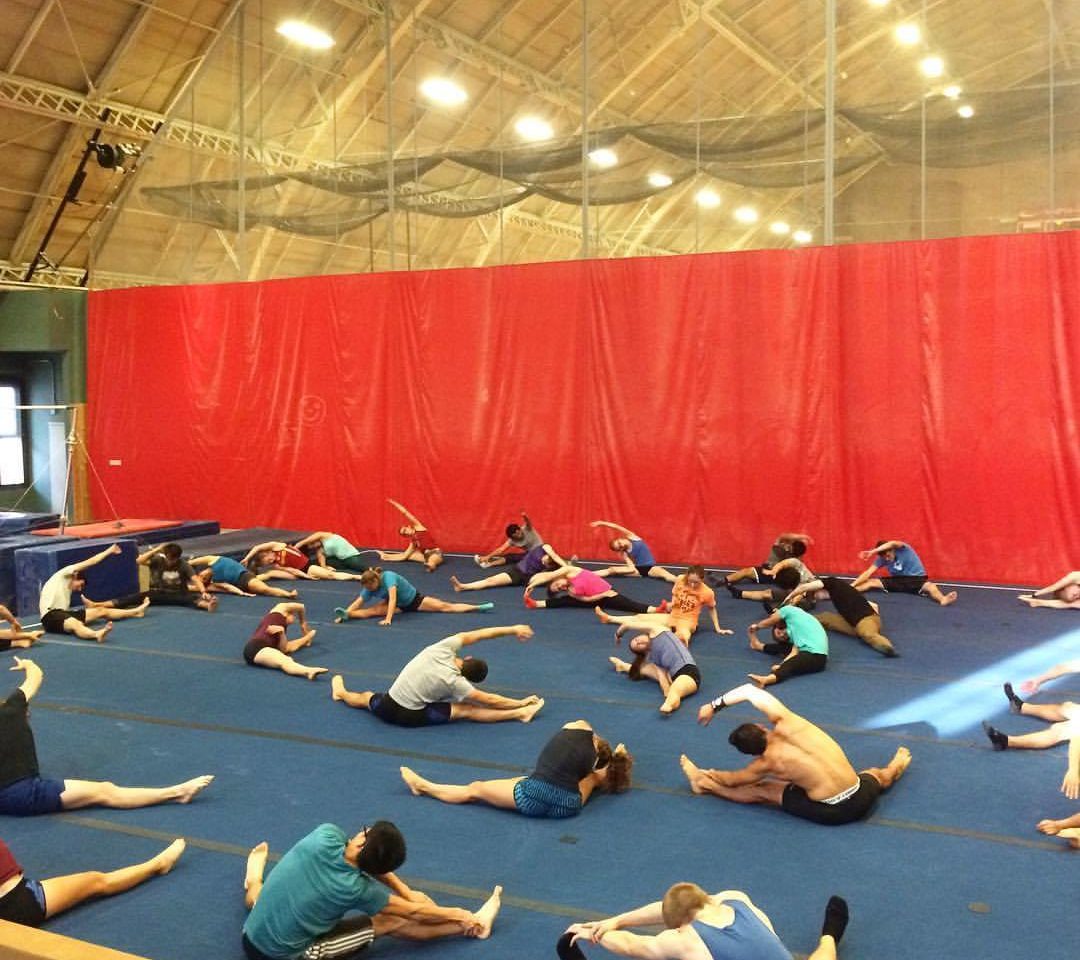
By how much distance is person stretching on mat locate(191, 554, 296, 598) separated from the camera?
11914mm

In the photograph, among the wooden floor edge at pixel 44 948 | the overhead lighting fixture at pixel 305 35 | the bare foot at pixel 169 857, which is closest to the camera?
the wooden floor edge at pixel 44 948

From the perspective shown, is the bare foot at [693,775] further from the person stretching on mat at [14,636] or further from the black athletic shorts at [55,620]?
the black athletic shorts at [55,620]

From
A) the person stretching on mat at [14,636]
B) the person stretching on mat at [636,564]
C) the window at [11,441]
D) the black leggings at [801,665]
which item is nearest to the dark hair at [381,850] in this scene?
the black leggings at [801,665]

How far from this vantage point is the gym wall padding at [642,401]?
11734 millimetres

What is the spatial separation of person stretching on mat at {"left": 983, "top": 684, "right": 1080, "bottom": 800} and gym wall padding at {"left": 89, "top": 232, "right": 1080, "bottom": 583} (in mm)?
5052

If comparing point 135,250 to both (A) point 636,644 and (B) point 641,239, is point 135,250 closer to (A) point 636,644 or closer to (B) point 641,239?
(B) point 641,239

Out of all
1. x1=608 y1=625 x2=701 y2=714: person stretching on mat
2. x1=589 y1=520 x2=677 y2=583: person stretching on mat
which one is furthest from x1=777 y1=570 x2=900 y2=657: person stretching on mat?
x1=589 y1=520 x2=677 y2=583: person stretching on mat

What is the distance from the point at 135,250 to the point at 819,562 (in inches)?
520

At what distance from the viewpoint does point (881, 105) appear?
1263 centimetres

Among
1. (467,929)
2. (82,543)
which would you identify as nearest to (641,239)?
(82,543)

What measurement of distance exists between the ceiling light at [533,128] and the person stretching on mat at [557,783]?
11.1m

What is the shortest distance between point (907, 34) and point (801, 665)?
8773 mm

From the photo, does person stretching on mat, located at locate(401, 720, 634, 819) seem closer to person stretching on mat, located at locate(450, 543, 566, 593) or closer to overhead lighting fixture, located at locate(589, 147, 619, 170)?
person stretching on mat, located at locate(450, 543, 566, 593)

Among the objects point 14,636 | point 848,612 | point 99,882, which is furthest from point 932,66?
point 99,882
